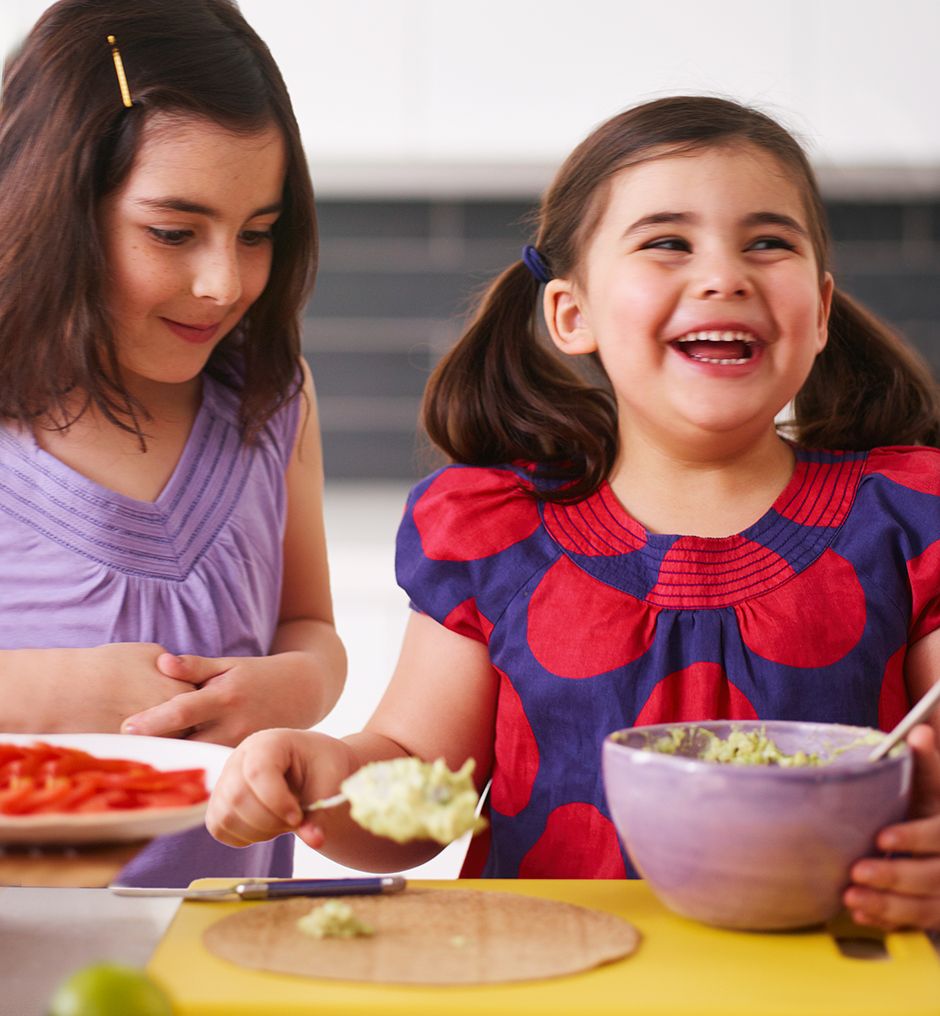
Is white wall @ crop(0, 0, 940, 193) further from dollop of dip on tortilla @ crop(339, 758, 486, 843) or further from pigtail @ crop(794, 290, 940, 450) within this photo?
dollop of dip on tortilla @ crop(339, 758, 486, 843)

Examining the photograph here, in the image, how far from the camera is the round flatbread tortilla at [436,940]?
0.61 meters

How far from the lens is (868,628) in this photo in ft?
3.43

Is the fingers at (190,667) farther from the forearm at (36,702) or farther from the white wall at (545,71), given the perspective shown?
the white wall at (545,71)

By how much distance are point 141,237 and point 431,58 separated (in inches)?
131

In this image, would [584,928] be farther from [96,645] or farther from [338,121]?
[338,121]

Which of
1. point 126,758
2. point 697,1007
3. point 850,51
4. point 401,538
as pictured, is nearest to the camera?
point 697,1007

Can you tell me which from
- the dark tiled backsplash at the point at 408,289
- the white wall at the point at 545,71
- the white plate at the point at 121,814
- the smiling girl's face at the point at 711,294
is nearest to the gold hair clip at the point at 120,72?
the smiling girl's face at the point at 711,294

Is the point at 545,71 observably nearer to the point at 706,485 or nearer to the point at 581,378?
the point at 581,378

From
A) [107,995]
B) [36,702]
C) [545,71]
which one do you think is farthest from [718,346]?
[545,71]

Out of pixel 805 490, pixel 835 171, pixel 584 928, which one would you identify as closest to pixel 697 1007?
pixel 584 928

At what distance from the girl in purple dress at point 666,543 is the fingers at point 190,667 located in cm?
16

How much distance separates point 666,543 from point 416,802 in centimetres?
45

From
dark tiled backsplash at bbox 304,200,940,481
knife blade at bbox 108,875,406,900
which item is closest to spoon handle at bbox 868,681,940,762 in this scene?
knife blade at bbox 108,875,406,900

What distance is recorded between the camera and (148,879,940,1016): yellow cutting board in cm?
58
